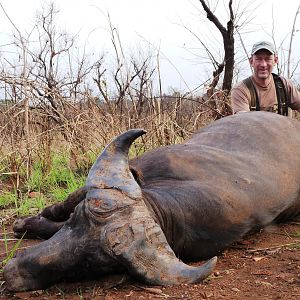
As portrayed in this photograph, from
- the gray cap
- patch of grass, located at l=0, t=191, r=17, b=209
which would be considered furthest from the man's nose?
patch of grass, located at l=0, t=191, r=17, b=209

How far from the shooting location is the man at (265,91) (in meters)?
5.16

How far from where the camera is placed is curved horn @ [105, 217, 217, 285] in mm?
1949

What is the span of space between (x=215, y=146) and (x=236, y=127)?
0.30m

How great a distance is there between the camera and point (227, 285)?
2.16 meters

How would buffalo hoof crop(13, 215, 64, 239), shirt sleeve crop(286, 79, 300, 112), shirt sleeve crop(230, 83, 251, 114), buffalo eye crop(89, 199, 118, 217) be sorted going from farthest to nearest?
shirt sleeve crop(286, 79, 300, 112) < shirt sleeve crop(230, 83, 251, 114) < buffalo hoof crop(13, 215, 64, 239) < buffalo eye crop(89, 199, 118, 217)

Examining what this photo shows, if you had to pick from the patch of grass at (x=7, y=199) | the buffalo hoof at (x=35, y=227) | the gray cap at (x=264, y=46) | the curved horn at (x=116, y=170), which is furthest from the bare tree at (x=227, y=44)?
the curved horn at (x=116, y=170)

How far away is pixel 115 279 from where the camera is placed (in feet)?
6.91

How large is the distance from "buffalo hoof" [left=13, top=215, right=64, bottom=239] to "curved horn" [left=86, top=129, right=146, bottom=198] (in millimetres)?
743

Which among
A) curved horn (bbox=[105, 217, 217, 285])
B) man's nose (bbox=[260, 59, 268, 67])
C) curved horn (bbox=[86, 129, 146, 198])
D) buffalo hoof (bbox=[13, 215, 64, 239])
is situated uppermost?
man's nose (bbox=[260, 59, 268, 67])

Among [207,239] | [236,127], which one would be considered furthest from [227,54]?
[207,239]

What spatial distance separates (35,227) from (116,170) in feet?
3.21

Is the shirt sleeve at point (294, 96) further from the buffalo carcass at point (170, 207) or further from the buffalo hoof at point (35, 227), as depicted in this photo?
the buffalo hoof at point (35, 227)

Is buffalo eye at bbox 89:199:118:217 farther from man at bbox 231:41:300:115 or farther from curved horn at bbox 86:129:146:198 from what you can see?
man at bbox 231:41:300:115

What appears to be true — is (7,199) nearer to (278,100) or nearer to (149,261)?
(149,261)
